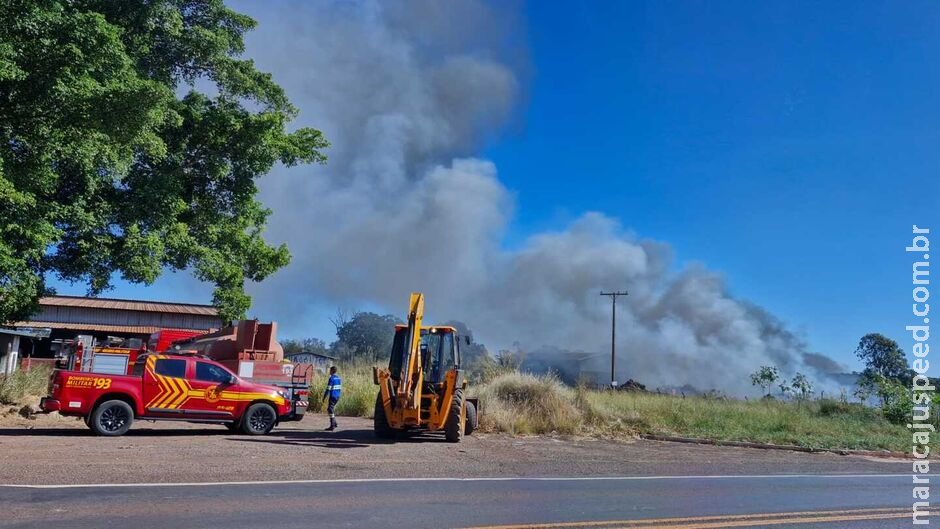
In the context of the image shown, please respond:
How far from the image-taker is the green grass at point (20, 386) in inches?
783

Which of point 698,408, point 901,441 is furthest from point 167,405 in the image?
point 901,441

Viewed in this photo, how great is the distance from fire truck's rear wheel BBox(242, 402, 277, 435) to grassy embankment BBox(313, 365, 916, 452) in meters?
6.25

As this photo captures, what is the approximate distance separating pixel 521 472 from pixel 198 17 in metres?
15.8

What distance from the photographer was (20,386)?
20.8 m

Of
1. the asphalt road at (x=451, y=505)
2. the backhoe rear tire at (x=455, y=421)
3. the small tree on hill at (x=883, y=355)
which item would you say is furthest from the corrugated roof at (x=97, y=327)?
the small tree on hill at (x=883, y=355)

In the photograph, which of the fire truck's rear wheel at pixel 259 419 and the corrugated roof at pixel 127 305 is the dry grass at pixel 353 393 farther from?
the corrugated roof at pixel 127 305

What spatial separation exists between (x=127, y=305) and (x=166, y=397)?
29.8 metres

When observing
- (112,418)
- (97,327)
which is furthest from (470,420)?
(97,327)

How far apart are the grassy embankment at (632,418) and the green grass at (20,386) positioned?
9268 millimetres

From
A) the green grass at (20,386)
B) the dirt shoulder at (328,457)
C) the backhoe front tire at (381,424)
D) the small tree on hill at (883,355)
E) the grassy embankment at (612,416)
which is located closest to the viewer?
the dirt shoulder at (328,457)

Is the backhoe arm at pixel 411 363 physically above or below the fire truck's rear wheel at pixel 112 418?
above

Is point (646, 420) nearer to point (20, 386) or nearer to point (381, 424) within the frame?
point (381, 424)

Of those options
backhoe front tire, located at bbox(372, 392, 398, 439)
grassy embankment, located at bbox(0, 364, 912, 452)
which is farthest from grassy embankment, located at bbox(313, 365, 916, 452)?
backhoe front tire, located at bbox(372, 392, 398, 439)

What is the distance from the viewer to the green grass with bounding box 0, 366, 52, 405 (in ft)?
65.3
